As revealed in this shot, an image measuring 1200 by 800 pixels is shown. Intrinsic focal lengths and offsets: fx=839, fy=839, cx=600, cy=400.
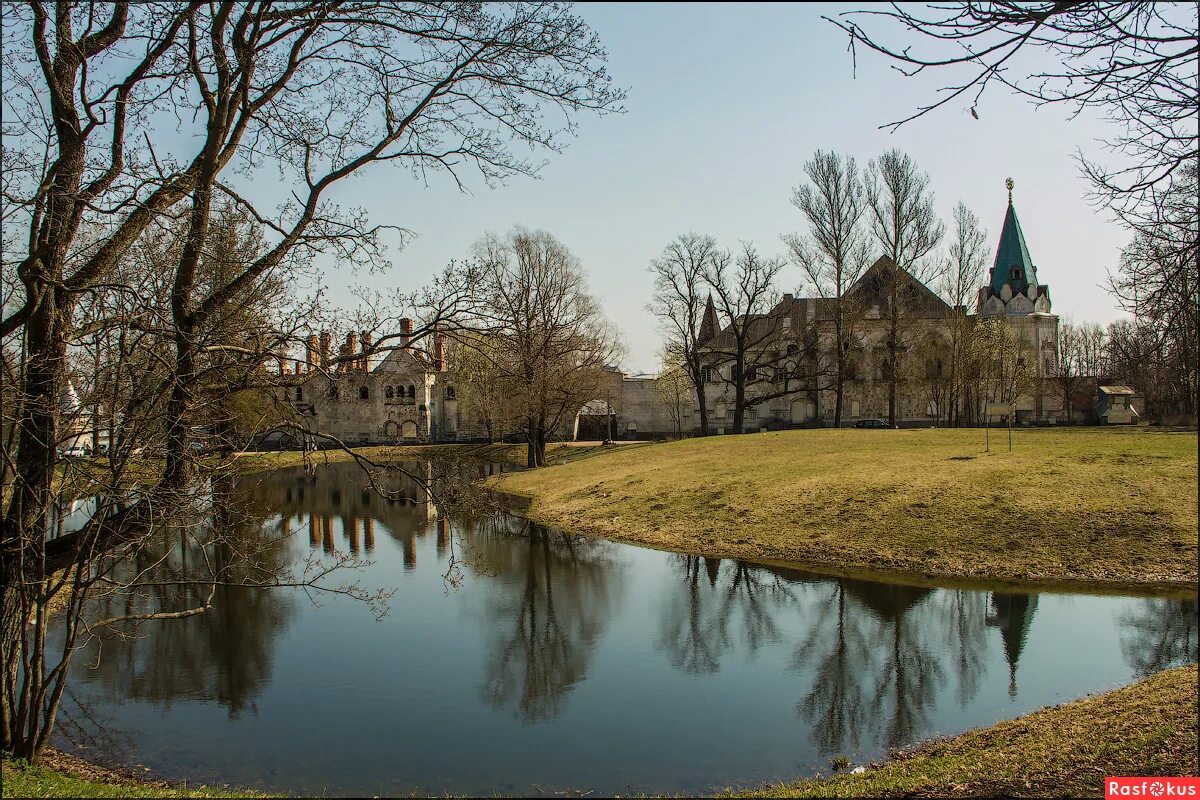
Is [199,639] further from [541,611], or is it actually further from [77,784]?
[77,784]

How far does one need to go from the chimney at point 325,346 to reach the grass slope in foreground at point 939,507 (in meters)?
12.8

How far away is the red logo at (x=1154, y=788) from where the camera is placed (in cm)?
548

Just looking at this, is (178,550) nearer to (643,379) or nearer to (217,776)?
(217,776)

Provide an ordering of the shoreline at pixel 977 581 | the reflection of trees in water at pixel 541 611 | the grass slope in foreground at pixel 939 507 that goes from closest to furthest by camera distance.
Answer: the reflection of trees in water at pixel 541 611
the shoreline at pixel 977 581
the grass slope in foreground at pixel 939 507

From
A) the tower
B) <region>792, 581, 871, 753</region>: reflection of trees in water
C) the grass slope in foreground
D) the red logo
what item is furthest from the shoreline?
the tower

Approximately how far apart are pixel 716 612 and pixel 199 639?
8691mm

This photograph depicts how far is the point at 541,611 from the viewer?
51.2ft

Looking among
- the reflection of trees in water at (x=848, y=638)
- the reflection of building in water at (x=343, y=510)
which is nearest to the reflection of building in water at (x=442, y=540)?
the reflection of building in water at (x=343, y=510)

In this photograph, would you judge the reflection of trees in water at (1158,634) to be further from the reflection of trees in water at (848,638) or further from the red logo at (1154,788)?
the red logo at (1154,788)

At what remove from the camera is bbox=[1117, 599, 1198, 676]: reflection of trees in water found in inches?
427

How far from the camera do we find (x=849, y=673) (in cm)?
A: 1149

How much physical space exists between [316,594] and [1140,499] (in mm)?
17159

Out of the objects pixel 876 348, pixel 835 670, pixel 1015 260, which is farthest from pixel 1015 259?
pixel 835 670

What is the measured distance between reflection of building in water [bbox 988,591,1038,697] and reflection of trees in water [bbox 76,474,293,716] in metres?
9.81
